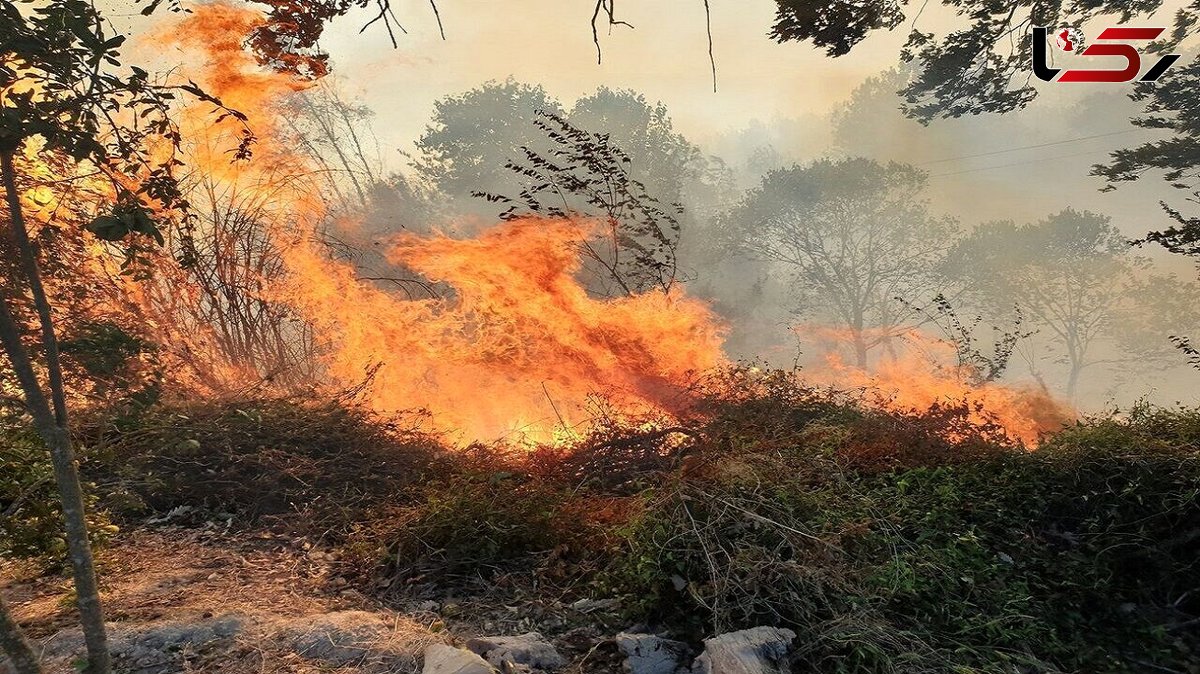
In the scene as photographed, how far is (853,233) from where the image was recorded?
113ft

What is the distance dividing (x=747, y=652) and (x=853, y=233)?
35423 mm

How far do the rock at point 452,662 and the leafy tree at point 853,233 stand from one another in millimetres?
32755

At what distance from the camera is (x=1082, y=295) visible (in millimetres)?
32125

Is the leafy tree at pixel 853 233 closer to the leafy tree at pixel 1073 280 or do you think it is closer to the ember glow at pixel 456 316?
the leafy tree at pixel 1073 280

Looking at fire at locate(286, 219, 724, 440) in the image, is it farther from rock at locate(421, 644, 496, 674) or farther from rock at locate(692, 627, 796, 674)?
rock at locate(421, 644, 496, 674)

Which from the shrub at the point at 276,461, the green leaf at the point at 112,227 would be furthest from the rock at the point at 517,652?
the green leaf at the point at 112,227

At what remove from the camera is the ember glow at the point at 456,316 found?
857 centimetres

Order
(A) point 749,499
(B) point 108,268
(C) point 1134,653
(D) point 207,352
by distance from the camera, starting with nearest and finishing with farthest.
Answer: (C) point 1134,653 < (A) point 749,499 < (B) point 108,268 < (D) point 207,352

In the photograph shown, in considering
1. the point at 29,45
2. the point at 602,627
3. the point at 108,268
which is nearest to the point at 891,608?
the point at 602,627

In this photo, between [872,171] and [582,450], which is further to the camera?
[872,171]

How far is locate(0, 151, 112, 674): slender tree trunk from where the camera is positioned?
6.55 feet

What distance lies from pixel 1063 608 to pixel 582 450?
446cm

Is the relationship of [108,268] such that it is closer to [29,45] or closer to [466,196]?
[29,45]

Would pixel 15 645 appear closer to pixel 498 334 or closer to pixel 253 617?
pixel 253 617
